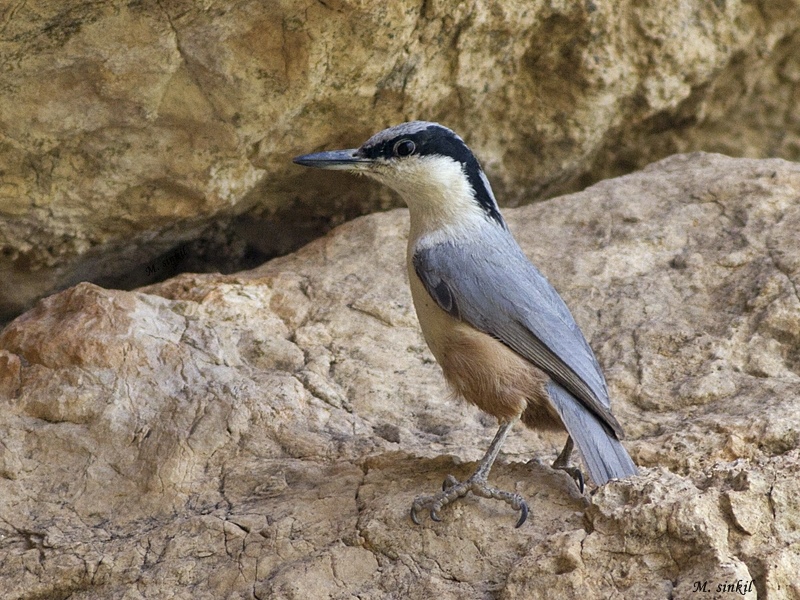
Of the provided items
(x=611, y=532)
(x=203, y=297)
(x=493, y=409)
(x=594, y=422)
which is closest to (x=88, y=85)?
(x=203, y=297)

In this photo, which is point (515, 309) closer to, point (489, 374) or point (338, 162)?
point (489, 374)

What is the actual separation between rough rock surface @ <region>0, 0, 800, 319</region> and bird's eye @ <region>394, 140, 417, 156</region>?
0.65 m

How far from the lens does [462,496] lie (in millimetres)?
3742

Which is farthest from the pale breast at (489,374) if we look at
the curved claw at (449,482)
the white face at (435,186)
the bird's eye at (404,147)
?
the bird's eye at (404,147)

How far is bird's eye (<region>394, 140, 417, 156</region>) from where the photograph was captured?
441cm

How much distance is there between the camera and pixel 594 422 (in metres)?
3.91

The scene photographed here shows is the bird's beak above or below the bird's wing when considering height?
above

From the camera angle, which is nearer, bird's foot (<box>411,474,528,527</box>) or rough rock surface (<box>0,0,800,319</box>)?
bird's foot (<box>411,474,528,527</box>)

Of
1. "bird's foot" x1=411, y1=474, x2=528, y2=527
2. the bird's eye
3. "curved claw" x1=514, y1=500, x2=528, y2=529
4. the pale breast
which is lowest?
"curved claw" x1=514, y1=500, x2=528, y2=529

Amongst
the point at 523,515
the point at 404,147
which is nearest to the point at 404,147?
the point at 404,147

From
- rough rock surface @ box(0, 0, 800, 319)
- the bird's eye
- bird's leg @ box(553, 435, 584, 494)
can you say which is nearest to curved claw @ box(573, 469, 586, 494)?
bird's leg @ box(553, 435, 584, 494)

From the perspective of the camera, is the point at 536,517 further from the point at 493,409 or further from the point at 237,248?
the point at 237,248

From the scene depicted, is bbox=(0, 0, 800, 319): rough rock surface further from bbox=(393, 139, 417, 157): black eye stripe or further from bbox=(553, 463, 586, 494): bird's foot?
bbox=(553, 463, 586, 494): bird's foot

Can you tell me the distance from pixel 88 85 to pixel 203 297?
1.09 m
